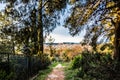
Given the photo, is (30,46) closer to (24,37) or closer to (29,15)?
(24,37)

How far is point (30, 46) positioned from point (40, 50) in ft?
10.4

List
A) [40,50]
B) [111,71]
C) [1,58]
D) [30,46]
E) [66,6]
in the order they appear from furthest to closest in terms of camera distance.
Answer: [40,50] → [30,46] → [66,6] → [1,58] → [111,71]

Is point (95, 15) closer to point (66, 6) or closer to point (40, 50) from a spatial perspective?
point (66, 6)

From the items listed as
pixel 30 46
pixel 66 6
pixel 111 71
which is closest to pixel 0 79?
pixel 111 71

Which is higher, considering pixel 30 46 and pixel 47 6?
pixel 47 6

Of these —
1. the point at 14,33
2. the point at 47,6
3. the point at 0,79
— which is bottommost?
the point at 0,79

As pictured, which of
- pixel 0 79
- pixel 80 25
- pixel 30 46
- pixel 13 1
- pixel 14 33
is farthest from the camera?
pixel 30 46

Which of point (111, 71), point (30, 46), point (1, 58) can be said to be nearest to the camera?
point (111, 71)

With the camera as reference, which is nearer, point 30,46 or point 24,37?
point 24,37

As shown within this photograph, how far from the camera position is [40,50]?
129 ft

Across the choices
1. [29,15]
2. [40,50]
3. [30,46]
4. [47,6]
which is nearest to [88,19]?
[29,15]

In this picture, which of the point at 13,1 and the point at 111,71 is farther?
the point at 13,1

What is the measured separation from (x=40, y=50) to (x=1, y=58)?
24497 mm

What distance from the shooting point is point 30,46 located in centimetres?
3628
